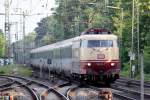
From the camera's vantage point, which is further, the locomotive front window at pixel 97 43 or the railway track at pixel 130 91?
the locomotive front window at pixel 97 43

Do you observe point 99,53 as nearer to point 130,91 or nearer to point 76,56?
point 76,56

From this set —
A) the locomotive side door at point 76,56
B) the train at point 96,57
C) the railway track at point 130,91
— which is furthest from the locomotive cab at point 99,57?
the railway track at point 130,91

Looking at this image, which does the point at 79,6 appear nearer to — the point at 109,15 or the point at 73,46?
the point at 109,15

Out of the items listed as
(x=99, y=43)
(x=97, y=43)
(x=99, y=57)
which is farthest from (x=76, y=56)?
(x=99, y=57)

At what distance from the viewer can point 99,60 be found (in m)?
32.5

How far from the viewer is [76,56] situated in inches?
1352

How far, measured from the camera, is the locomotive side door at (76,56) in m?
33.7

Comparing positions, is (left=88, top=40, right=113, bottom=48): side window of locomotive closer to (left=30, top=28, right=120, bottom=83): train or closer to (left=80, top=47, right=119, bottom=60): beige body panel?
(left=30, top=28, right=120, bottom=83): train

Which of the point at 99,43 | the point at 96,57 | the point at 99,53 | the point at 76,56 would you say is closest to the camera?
the point at 96,57

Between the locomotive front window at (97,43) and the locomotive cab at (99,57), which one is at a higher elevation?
the locomotive front window at (97,43)

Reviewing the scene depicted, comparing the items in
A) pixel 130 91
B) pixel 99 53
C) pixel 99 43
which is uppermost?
pixel 99 43

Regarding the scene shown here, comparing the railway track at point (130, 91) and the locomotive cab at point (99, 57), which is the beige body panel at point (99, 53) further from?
the railway track at point (130, 91)

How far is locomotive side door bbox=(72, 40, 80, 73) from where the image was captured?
110 feet

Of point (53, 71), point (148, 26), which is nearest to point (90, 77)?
point (53, 71)
